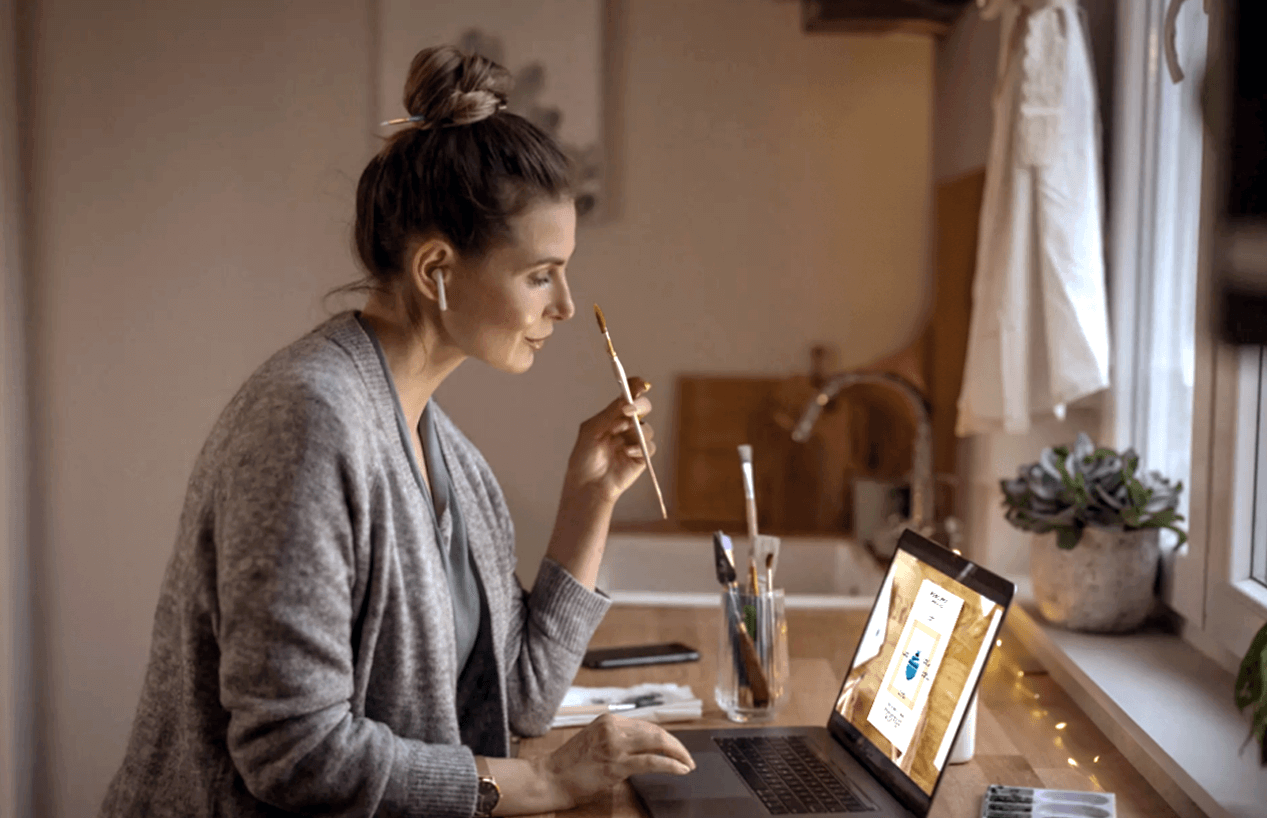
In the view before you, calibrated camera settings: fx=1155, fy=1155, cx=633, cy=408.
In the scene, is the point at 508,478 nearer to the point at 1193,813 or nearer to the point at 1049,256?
the point at 1049,256

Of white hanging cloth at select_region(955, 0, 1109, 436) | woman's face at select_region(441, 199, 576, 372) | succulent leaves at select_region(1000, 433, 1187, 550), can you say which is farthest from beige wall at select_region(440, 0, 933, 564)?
woman's face at select_region(441, 199, 576, 372)

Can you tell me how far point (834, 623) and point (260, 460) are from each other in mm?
1017

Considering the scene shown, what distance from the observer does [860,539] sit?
7.57 ft

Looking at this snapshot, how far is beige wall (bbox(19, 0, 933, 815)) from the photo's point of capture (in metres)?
2.44

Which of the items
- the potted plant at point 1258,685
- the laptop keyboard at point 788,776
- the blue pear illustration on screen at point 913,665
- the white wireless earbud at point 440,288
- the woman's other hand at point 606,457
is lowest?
the laptop keyboard at point 788,776

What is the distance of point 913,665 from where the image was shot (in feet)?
3.51

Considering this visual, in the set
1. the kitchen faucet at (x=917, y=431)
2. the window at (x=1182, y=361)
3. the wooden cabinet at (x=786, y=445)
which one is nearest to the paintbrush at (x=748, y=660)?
the window at (x=1182, y=361)

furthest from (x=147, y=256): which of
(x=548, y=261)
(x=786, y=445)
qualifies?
(x=548, y=261)

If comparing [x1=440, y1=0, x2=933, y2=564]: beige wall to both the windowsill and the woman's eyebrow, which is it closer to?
the windowsill

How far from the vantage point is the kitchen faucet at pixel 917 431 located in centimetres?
A: 211

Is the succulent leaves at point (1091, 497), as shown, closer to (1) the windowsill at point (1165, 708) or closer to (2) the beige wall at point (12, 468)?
(1) the windowsill at point (1165, 708)

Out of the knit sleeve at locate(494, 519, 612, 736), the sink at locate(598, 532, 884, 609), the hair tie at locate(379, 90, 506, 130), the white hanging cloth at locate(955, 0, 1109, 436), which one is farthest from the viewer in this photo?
the sink at locate(598, 532, 884, 609)

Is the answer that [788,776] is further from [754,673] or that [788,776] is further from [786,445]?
[786,445]

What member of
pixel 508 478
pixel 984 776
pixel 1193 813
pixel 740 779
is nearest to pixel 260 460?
pixel 740 779
